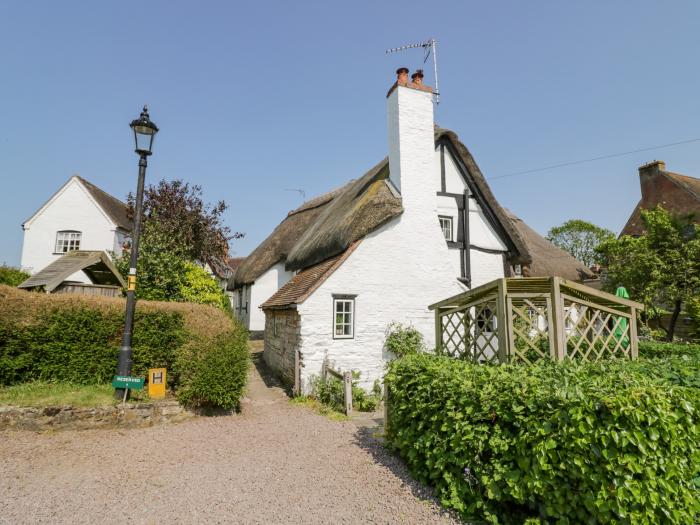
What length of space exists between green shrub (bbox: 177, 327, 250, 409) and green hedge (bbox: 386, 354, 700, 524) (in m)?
4.80

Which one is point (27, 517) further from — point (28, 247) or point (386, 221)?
point (28, 247)

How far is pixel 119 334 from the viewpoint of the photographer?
8.59 metres

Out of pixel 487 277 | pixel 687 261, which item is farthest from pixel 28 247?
pixel 687 261

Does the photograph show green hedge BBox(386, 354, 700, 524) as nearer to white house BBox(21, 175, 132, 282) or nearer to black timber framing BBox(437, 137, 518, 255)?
black timber framing BBox(437, 137, 518, 255)

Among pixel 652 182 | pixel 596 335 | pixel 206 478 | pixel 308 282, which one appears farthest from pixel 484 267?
pixel 652 182

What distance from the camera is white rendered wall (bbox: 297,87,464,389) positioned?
11125mm

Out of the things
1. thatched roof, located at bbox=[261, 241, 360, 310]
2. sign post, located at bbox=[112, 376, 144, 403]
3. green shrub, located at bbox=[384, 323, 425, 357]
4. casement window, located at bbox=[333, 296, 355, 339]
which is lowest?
sign post, located at bbox=[112, 376, 144, 403]

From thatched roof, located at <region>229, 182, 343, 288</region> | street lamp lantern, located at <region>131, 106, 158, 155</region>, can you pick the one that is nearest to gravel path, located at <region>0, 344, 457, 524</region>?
street lamp lantern, located at <region>131, 106, 158, 155</region>

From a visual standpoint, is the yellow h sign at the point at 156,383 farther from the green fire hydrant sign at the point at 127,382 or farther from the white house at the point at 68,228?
the white house at the point at 68,228

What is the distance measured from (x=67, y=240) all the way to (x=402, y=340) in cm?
2025

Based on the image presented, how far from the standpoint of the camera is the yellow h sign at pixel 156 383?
8180mm

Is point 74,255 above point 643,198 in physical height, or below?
below

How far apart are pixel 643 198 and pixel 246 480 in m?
32.2

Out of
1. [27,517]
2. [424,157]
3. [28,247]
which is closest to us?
[27,517]
